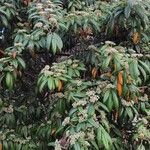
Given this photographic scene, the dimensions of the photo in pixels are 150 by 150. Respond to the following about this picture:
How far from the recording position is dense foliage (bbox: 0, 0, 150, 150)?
3541mm

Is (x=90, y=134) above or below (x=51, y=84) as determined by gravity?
below

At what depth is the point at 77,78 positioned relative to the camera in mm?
3881

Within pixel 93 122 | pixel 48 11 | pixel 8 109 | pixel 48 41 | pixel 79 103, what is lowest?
pixel 8 109

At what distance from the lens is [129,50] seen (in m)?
3.84

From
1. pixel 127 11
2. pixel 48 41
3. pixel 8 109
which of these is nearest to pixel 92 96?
pixel 48 41

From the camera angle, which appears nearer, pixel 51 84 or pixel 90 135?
pixel 90 135

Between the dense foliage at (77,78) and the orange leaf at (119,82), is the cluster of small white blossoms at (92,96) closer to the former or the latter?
the dense foliage at (77,78)

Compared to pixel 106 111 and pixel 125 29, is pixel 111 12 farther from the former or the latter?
pixel 106 111

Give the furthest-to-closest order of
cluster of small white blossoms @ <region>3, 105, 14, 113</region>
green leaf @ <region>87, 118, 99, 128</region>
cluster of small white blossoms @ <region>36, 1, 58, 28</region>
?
cluster of small white blossoms @ <region>3, 105, 14, 113</region> → cluster of small white blossoms @ <region>36, 1, 58, 28</region> → green leaf @ <region>87, 118, 99, 128</region>

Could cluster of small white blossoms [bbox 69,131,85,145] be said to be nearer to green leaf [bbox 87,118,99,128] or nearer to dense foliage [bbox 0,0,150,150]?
dense foliage [bbox 0,0,150,150]

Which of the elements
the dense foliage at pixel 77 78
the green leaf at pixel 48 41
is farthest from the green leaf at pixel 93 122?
the green leaf at pixel 48 41

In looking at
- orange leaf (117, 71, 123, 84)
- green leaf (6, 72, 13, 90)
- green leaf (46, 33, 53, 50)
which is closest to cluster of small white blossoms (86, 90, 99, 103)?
orange leaf (117, 71, 123, 84)

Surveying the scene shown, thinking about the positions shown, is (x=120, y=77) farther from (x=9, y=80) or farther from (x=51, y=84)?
(x=9, y=80)

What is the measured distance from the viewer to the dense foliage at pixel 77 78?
354cm
